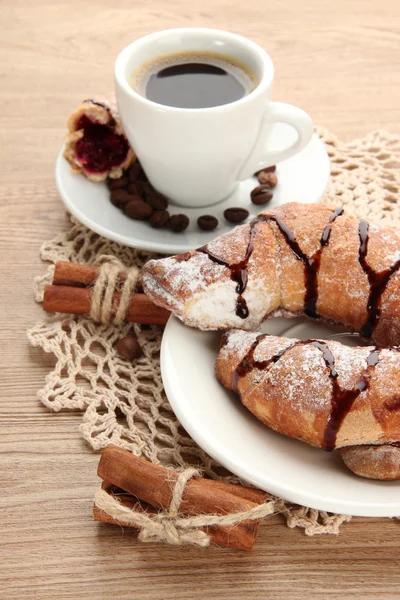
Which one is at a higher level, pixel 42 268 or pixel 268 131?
pixel 268 131

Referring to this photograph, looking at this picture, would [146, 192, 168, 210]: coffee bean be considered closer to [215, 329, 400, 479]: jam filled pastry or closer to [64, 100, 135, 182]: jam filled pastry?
[64, 100, 135, 182]: jam filled pastry

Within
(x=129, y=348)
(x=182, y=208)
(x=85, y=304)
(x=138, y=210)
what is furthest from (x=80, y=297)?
(x=182, y=208)

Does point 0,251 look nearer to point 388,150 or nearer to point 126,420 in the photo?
point 126,420

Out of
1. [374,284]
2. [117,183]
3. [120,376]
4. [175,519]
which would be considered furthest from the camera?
[117,183]

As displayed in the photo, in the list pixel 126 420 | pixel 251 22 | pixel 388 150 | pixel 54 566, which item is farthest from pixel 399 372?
pixel 251 22

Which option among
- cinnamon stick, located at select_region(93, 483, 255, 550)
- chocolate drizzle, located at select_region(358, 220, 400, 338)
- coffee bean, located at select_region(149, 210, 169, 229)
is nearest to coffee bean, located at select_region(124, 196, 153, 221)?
coffee bean, located at select_region(149, 210, 169, 229)

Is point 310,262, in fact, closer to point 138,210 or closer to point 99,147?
point 138,210
